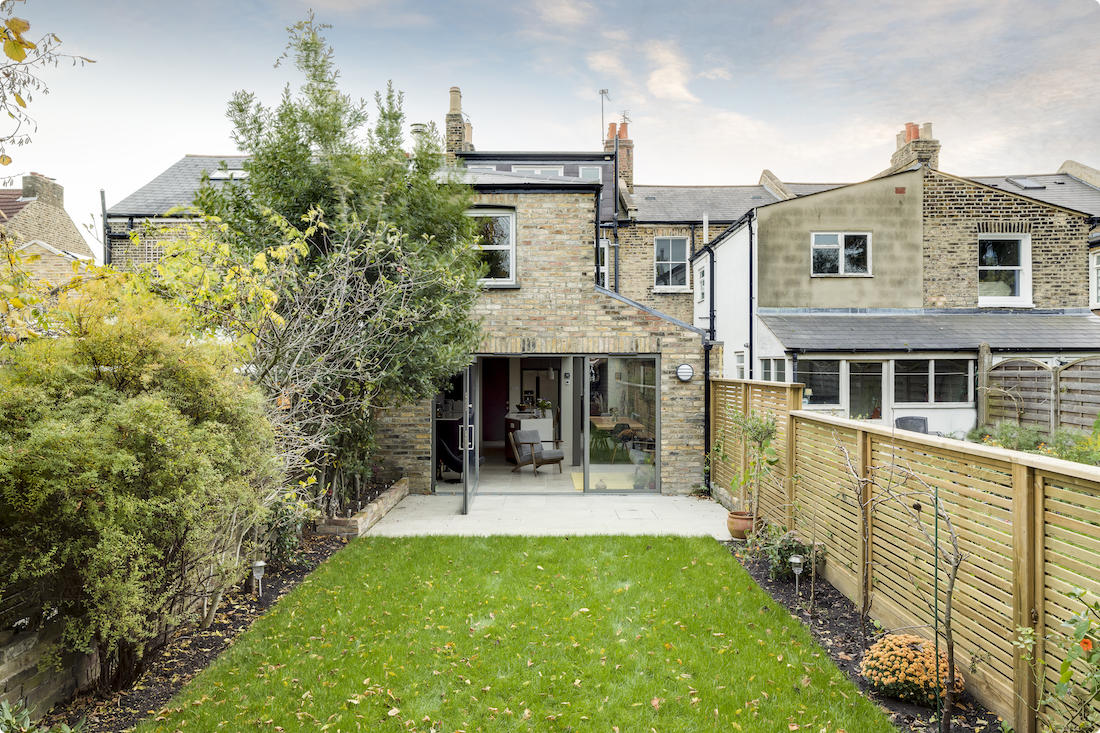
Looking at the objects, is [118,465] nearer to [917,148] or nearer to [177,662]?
[177,662]

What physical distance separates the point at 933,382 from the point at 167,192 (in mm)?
20646

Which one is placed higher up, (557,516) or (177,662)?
(177,662)

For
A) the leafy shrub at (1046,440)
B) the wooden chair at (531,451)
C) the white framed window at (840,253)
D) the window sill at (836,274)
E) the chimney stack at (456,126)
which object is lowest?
the wooden chair at (531,451)

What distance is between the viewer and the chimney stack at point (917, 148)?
17.2 m

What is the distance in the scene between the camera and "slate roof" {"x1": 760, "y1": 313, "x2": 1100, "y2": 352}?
1293cm

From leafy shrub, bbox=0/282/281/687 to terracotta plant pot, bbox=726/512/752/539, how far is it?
19.4 ft

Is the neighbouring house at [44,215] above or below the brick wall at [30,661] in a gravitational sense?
above

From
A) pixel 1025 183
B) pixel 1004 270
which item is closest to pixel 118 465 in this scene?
pixel 1004 270

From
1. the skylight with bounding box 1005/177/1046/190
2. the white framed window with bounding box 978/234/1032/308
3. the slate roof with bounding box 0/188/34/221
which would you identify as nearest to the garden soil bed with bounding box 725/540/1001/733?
the white framed window with bounding box 978/234/1032/308

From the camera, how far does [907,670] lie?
3.83 metres

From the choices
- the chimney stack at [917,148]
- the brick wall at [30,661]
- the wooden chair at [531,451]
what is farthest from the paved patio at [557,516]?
the chimney stack at [917,148]

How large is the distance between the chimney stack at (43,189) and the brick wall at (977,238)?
99.2 ft

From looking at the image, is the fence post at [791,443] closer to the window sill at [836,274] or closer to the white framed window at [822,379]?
the white framed window at [822,379]

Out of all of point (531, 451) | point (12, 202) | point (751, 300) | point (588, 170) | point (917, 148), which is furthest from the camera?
point (12, 202)
